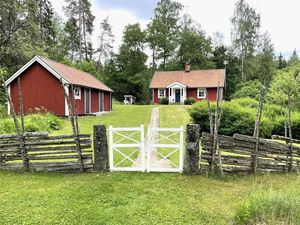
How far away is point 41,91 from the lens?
17.6m

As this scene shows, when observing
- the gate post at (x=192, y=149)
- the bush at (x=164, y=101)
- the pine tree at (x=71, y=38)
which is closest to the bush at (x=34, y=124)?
the gate post at (x=192, y=149)

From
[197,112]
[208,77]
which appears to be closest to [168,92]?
[208,77]

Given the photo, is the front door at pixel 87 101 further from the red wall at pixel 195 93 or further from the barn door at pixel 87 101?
the red wall at pixel 195 93

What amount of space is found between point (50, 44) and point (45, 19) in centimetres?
314

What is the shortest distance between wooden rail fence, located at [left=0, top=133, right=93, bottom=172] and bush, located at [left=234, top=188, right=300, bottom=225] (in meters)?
4.01

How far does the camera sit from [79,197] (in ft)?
17.2

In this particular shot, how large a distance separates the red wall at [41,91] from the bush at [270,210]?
49.5ft

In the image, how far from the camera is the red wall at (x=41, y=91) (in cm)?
1741

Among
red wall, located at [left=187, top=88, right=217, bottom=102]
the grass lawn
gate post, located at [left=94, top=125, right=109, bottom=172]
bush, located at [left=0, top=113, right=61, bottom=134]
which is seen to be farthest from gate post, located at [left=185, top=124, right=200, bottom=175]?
red wall, located at [left=187, top=88, right=217, bottom=102]

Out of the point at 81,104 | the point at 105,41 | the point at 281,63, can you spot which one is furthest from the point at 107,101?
the point at 281,63

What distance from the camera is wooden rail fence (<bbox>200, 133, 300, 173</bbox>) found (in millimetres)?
6738

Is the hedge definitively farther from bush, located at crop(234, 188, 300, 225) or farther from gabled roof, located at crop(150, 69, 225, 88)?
gabled roof, located at crop(150, 69, 225, 88)

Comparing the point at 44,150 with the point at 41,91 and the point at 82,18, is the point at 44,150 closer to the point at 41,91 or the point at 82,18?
the point at 41,91

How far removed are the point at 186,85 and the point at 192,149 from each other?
91.8ft
